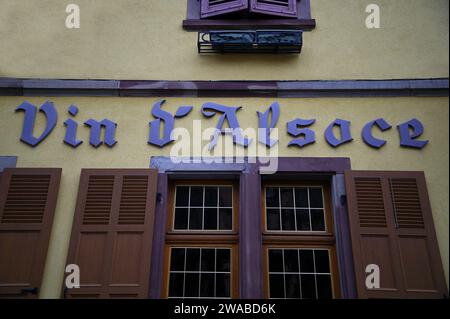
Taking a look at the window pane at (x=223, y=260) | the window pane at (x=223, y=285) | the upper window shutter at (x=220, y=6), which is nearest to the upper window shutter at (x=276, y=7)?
the upper window shutter at (x=220, y=6)

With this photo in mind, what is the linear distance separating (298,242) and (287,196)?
53cm

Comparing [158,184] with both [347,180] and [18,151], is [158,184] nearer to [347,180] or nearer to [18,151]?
[18,151]

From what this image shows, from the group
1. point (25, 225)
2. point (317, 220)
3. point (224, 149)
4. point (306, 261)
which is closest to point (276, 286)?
point (306, 261)

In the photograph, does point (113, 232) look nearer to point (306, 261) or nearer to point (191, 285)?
point (191, 285)

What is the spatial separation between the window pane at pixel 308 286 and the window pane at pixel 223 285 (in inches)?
28.9

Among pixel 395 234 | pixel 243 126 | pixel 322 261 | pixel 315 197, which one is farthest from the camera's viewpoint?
pixel 243 126

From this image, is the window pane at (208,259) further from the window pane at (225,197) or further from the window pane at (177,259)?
the window pane at (225,197)

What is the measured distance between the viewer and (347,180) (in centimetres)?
507

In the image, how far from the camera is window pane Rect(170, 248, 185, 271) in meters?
4.95

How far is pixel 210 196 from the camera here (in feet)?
17.5

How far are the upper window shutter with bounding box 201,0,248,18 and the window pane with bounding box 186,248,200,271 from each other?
115 inches

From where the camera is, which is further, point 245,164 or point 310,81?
point 310,81
